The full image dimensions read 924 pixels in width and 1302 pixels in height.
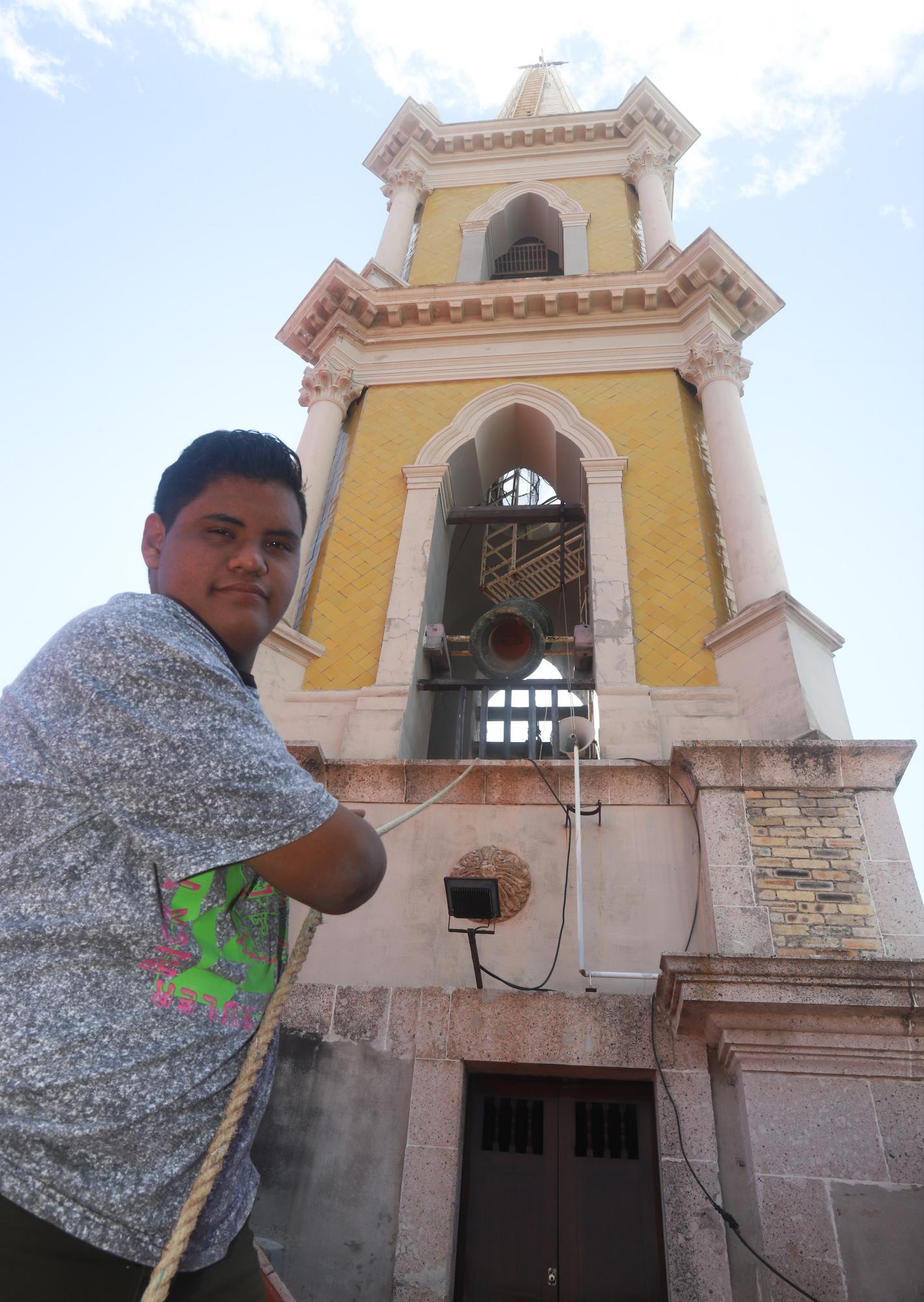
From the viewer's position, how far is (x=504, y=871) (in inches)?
250

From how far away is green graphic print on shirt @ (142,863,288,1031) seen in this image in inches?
66.1

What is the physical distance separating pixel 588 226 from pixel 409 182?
12.5 feet

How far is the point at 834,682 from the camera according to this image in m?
7.43

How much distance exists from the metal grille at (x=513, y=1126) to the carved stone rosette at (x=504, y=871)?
3.85ft

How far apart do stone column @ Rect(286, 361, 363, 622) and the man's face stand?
6662mm

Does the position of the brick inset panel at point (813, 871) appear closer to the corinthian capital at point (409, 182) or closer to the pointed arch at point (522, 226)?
the pointed arch at point (522, 226)

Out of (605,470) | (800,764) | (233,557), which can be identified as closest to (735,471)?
(605,470)

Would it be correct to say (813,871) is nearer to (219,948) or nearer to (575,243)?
(219,948)

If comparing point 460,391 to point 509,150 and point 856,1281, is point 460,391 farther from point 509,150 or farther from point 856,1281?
point 856,1281

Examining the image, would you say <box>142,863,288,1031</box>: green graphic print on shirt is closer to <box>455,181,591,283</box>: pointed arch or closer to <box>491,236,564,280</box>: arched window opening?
<box>455,181,591,283</box>: pointed arch

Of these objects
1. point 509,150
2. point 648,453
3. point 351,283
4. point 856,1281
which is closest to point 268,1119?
point 856,1281

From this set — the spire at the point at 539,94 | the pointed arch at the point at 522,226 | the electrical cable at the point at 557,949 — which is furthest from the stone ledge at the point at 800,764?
the spire at the point at 539,94

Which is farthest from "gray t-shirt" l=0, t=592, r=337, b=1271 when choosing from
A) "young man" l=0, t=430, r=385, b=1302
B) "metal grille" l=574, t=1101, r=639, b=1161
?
"metal grille" l=574, t=1101, r=639, b=1161

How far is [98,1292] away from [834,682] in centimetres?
714
